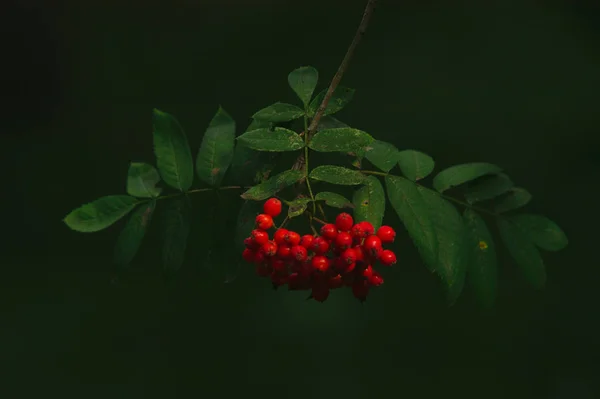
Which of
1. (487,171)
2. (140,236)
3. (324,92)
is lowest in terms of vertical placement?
(140,236)

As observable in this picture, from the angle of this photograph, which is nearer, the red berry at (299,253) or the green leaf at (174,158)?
the red berry at (299,253)

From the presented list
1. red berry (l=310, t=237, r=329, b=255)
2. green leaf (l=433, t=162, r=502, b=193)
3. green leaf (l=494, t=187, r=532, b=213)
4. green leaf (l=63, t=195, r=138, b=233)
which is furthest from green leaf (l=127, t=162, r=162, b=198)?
green leaf (l=494, t=187, r=532, b=213)

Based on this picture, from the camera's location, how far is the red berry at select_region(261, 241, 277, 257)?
40.1 inches

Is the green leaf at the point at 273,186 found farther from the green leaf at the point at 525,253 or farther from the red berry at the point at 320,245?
the green leaf at the point at 525,253

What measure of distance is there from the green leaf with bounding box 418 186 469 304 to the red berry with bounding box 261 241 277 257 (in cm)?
27

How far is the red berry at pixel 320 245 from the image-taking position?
100 centimetres

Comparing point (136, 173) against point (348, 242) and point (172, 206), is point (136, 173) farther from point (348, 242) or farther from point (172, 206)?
point (348, 242)

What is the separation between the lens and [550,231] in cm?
133

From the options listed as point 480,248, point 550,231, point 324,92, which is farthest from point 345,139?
point 550,231

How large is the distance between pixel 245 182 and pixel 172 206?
12 cm

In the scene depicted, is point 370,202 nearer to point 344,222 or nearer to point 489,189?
point 344,222

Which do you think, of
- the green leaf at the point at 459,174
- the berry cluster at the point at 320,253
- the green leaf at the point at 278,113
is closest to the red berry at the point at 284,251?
the berry cluster at the point at 320,253

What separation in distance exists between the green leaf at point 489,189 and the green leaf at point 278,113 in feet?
1.18

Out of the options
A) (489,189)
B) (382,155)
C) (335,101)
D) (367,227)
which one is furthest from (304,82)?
(489,189)
